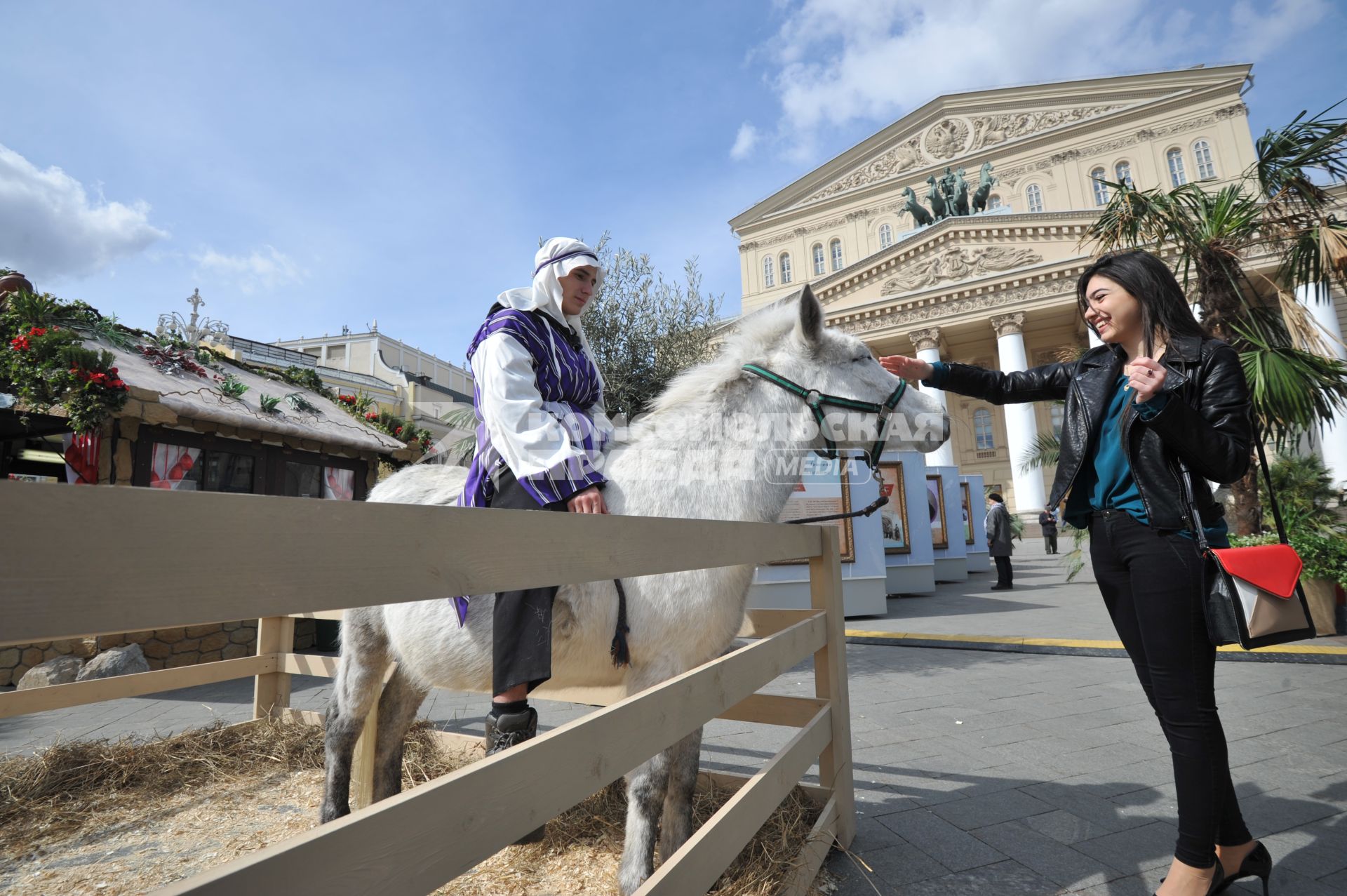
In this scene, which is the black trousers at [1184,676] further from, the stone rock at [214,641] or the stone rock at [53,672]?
the stone rock at [214,641]

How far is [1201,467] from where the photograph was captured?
6.25ft

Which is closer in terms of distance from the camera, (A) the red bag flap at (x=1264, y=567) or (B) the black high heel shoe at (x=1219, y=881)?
(A) the red bag flap at (x=1264, y=567)

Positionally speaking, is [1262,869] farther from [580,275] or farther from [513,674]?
[580,275]

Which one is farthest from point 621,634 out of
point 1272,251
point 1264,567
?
point 1272,251

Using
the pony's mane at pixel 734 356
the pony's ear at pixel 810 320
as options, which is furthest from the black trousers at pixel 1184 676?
the pony's mane at pixel 734 356

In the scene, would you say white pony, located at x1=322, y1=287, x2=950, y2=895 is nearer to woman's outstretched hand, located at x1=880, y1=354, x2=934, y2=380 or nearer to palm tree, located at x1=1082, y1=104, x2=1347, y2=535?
woman's outstretched hand, located at x1=880, y1=354, x2=934, y2=380

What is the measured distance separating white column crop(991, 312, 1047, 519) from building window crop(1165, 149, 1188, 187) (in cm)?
1524

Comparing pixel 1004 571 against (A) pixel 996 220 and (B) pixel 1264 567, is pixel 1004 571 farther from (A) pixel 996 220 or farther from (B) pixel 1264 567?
(A) pixel 996 220

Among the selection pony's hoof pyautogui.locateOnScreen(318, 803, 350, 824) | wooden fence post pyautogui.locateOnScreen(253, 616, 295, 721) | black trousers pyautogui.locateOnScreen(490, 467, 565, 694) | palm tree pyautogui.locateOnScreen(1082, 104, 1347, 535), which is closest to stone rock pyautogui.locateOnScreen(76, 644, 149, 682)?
wooden fence post pyautogui.locateOnScreen(253, 616, 295, 721)

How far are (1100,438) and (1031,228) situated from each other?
3478 cm

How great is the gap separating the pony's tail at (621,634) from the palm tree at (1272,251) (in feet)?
23.0

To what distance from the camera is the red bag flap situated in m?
1.83

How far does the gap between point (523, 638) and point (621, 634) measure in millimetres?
293

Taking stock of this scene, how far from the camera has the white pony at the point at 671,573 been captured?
191cm
